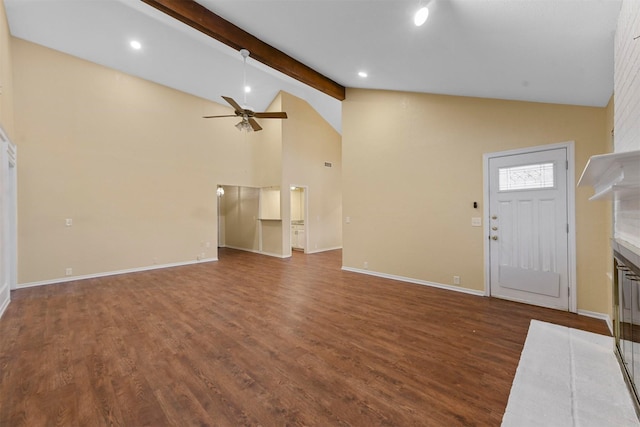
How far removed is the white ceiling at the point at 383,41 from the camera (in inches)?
79.8

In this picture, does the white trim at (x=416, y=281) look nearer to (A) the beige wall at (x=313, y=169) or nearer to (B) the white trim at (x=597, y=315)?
(B) the white trim at (x=597, y=315)

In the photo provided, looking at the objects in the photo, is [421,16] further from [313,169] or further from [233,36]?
[313,169]

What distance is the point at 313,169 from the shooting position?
8305 mm

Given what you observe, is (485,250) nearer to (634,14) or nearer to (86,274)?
(634,14)

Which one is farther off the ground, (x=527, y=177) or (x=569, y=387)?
(x=527, y=177)

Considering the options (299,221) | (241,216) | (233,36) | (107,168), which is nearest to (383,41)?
(233,36)

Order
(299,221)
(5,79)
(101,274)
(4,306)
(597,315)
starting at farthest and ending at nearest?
1. (299,221)
2. (101,274)
3. (5,79)
4. (4,306)
5. (597,315)

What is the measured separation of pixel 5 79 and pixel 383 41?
5350 millimetres

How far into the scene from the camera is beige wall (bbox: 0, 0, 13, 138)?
3.50m

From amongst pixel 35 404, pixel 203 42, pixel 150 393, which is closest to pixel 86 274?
pixel 35 404

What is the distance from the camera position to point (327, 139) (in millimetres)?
8789

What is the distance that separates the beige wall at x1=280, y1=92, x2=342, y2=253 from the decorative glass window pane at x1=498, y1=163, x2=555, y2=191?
517 centimetres

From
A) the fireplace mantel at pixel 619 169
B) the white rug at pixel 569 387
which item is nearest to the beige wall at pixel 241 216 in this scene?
the white rug at pixel 569 387

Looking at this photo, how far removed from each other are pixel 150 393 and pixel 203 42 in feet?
18.3
